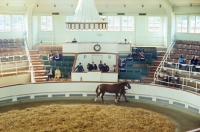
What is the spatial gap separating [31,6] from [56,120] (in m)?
13.3

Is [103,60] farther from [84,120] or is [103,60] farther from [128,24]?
[84,120]

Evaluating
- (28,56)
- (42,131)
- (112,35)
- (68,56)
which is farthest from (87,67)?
(42,131)

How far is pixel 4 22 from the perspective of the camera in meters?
25.2

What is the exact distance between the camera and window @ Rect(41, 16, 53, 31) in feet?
91.3

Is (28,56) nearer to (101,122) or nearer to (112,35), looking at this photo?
(112,35)

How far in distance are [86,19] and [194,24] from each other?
10037 mm

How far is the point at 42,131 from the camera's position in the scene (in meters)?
12.5

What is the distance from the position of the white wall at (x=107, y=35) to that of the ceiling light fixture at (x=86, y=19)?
9936 mm

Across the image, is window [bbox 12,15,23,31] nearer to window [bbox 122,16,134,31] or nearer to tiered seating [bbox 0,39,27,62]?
tiered seating [bbox 0,39,27,62]

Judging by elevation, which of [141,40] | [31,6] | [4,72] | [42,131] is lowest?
[42,131]

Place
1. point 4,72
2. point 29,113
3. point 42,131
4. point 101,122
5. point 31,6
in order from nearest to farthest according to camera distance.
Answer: point 42,131, point 101,122, point 29,113, point 4,72, point 31,6

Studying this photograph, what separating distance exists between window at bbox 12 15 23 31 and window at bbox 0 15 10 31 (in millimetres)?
394

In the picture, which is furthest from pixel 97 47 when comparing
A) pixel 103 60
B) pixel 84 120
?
pixel 84 120

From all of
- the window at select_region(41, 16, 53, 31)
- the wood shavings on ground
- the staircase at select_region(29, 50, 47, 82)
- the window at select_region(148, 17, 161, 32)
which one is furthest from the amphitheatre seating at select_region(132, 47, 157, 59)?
the wood shavings on ground
